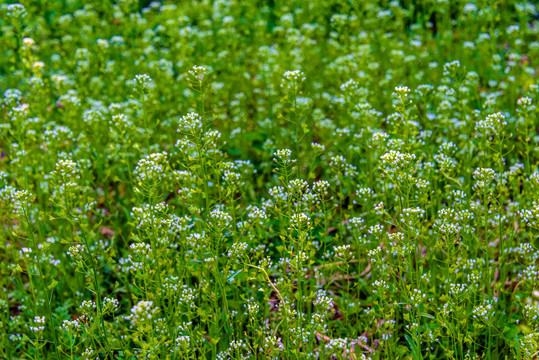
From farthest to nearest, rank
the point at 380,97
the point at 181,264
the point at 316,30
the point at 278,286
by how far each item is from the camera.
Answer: the point at 316,30
the point at 380,97
the point at 181,264
the point at 278,286

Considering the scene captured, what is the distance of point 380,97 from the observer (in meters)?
7.15

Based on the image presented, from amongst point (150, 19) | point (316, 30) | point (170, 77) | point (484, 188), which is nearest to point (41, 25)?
point (150, 19)

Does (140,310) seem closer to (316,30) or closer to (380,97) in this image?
(380,97)

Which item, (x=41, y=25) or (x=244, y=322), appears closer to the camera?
(x=244, y=322)

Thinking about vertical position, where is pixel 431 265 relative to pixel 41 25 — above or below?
below

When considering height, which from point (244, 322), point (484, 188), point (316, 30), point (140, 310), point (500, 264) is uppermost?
point (316, 30)

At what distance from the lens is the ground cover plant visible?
158 inches

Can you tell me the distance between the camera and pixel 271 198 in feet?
18.9

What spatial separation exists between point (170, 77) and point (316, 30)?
2.66 meters

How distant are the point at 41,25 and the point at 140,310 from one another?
7.92m

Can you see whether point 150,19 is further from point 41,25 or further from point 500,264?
point 500,264

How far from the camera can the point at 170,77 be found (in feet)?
24.2

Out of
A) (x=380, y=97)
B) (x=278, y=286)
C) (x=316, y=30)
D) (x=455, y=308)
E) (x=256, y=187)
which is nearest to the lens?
(x=455, y=308)

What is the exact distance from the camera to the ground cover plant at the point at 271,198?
4.01 meters
